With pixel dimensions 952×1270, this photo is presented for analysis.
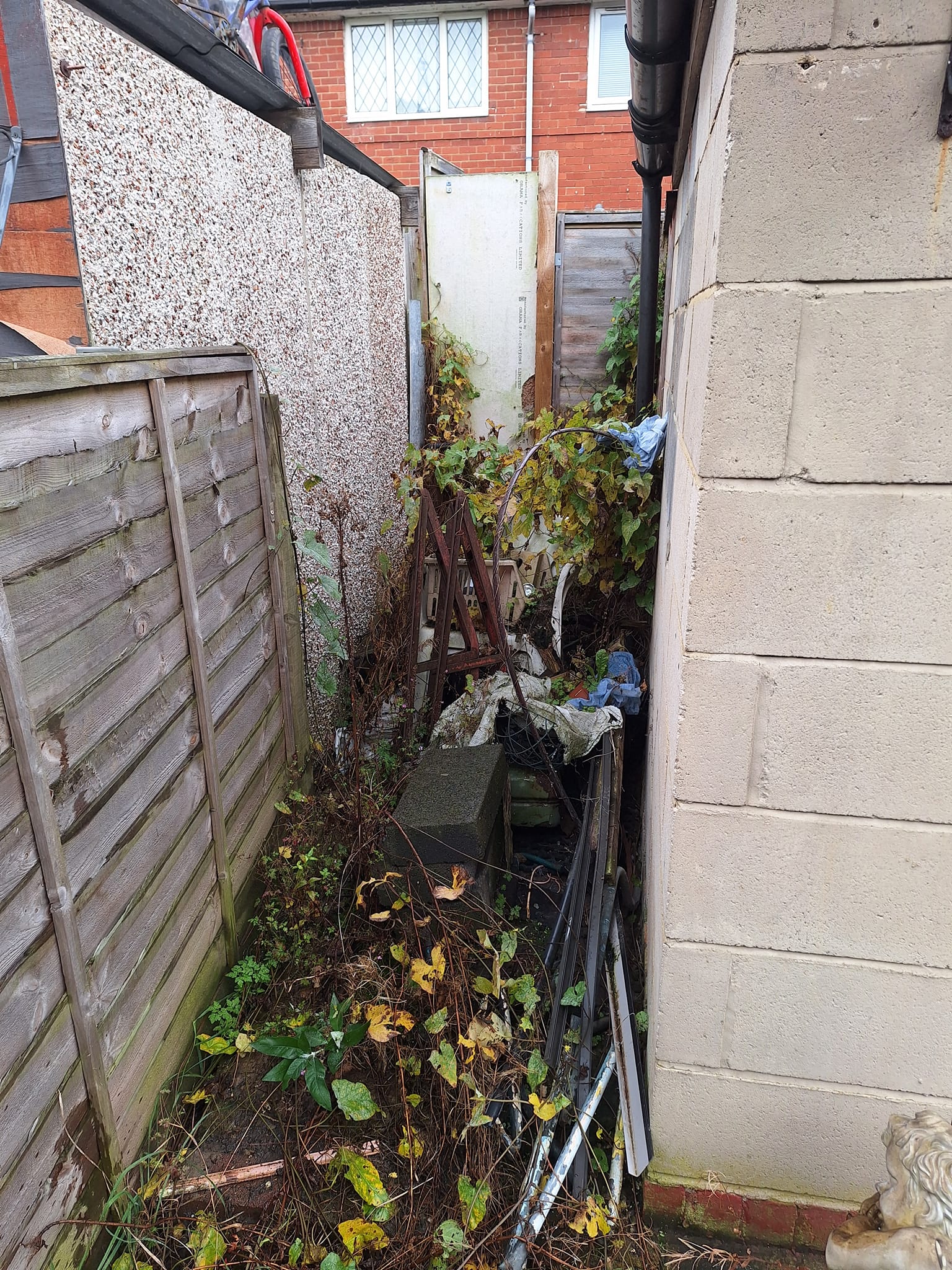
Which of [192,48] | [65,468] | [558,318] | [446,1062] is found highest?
[192,48]

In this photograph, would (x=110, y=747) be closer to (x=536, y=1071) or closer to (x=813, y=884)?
(x=536, y=1071)

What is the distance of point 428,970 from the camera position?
96.5 inches

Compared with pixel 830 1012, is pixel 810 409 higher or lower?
higher

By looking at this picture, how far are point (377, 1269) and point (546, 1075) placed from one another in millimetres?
701

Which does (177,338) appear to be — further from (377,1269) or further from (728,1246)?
(728,1246)

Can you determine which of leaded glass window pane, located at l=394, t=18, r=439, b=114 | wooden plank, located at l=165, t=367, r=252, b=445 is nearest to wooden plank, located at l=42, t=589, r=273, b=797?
wooden plank, located at l=165, t=367, r=252, b=445

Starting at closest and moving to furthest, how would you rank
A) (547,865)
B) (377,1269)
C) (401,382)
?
(377,1269), (547,865), (401,382)

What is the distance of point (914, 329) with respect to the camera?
148 centimetres

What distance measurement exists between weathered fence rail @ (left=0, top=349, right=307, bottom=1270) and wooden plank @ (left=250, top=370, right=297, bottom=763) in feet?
0.46

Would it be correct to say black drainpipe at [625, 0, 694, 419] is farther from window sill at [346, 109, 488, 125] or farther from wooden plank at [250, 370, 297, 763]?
window sill at [346, 109, 488, 125]

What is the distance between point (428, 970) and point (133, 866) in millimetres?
933

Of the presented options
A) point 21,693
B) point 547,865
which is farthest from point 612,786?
point 21,693

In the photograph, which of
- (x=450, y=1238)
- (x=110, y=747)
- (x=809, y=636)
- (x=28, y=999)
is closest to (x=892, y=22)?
(x=809, y=636)

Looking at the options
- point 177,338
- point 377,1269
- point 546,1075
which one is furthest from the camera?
point 177,338
